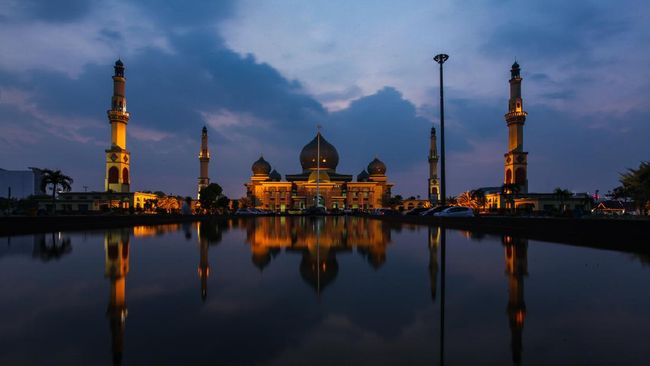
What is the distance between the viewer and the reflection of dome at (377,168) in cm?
12344

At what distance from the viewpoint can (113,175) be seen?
80562 millimetres

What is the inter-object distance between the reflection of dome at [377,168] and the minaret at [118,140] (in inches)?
2452

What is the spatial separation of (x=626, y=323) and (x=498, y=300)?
144cm

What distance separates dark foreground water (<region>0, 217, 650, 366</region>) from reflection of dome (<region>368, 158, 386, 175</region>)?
374ft

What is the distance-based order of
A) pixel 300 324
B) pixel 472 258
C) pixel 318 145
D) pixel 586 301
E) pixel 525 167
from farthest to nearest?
pixel 318 145
pixel 525 167
pixel 472 258
pixel 586 301
pixel 300 324

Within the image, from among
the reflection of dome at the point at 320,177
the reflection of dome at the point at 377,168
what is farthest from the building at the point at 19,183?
the reflection of dome at the point at 377,168

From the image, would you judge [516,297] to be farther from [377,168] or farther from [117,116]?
[377,168]

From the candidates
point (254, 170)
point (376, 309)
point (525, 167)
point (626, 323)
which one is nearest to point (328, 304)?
point (376, 309)

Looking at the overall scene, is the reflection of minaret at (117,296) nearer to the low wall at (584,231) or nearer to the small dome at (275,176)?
the low wall at (584,231)

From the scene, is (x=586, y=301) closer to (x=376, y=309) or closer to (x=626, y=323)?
(x=626, y=323)

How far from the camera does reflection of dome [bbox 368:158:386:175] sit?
12344 centimetres

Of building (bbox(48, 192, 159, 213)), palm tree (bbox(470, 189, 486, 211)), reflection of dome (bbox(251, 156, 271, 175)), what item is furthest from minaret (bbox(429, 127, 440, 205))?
building (bbox(48, 192, 159, 213))

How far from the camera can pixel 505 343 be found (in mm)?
4152

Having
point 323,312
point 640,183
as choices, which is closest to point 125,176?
point 640,183
